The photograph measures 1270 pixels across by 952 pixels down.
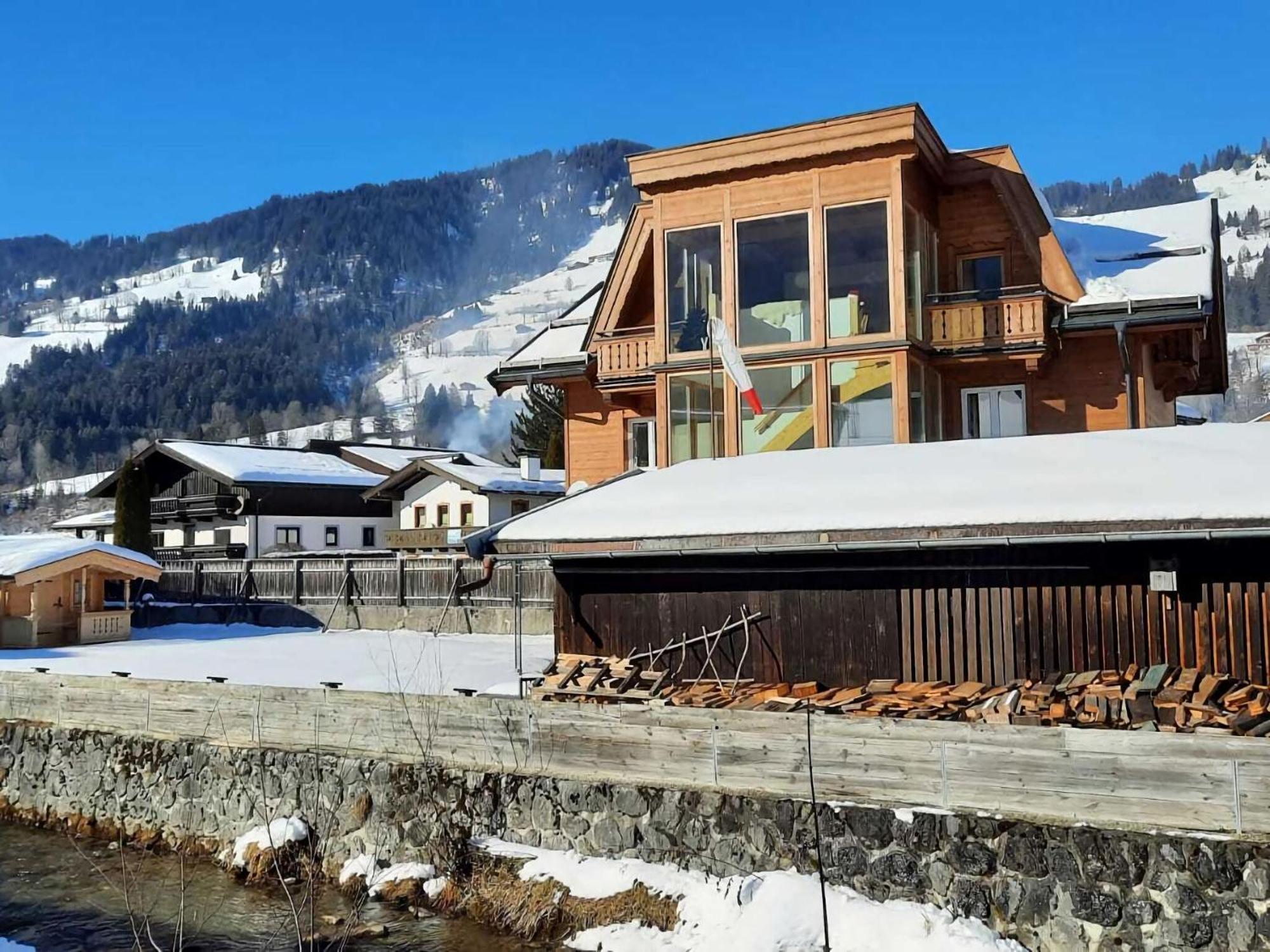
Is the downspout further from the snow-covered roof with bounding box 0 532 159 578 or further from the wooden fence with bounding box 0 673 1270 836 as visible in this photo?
the snow-covered roof with bounding box 0 532 159 578

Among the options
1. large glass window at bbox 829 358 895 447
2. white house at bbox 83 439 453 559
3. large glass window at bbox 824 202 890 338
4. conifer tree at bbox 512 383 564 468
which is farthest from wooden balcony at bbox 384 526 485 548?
large glass window at bbox 824 202 890 338

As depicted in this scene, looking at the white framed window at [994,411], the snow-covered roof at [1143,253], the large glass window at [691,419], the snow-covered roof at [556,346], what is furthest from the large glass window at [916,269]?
the snow-covered roof at [556,346]

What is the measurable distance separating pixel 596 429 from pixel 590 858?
15.9 m

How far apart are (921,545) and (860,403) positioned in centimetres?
882

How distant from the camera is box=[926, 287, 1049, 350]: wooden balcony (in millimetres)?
22375

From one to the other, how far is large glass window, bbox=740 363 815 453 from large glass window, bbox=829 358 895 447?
49 centimetres

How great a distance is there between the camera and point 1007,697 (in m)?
13.3

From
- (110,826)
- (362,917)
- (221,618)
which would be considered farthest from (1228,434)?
(221,618)

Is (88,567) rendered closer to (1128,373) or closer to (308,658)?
(308,658)

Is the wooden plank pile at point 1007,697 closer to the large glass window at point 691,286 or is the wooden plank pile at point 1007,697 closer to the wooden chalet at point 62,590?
the large glass window at point 691,286

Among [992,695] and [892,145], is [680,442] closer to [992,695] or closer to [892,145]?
[892,145]

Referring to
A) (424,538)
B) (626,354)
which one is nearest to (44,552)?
(424,538)

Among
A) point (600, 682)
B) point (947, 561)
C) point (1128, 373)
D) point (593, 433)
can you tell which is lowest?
point (600, 682)

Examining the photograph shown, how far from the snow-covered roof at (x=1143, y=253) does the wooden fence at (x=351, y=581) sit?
50.9ft
